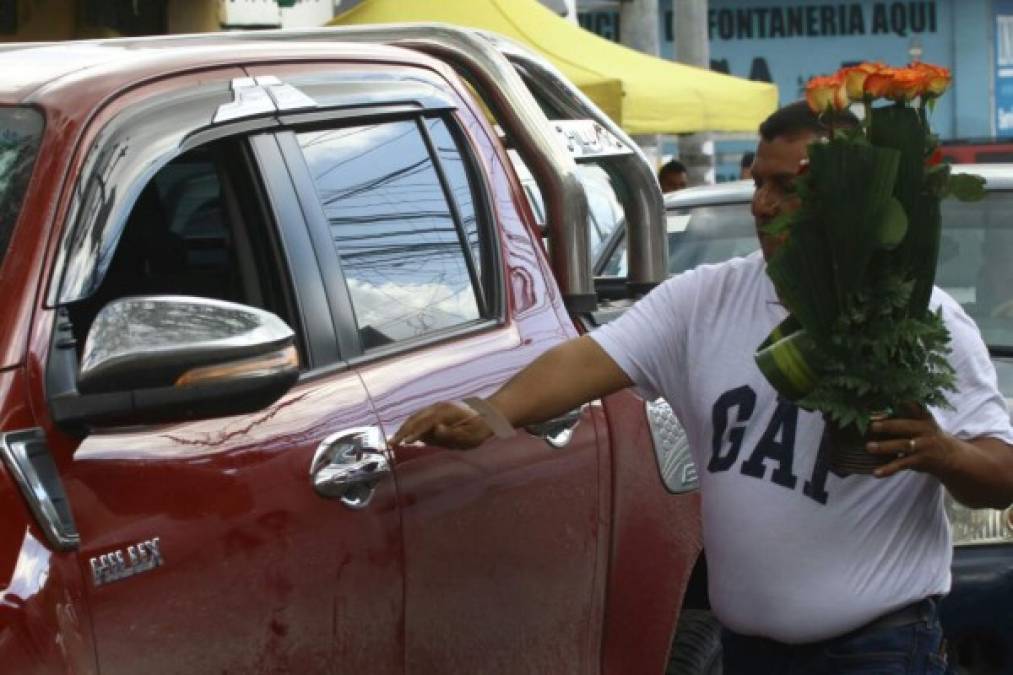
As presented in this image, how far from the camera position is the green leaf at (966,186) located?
3367 millimetres

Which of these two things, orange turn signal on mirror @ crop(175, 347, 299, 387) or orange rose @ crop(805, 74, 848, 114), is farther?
orange rose @ crop(805, 74, 848, 114)

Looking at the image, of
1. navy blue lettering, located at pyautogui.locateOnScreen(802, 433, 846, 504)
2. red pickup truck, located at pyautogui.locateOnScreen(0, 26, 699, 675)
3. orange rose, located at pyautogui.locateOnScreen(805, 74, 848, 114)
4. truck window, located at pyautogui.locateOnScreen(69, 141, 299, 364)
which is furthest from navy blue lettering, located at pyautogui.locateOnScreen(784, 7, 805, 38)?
orange rose, located at pyautogui.locateOnScreen(805, 74, 848, 114)

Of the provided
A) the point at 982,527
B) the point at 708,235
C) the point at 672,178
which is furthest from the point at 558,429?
the point at 672,178

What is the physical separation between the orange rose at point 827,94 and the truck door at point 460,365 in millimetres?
927

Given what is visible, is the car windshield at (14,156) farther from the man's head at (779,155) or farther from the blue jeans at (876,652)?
the blue jeans at (876,652)

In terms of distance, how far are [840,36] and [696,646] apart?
35538 mm

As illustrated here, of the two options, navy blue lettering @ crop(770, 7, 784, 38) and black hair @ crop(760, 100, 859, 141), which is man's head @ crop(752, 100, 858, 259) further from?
navy blue lettering @ crop(770, 7, 784, 38)

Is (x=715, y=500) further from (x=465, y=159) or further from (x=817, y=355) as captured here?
(x=465, y=159)

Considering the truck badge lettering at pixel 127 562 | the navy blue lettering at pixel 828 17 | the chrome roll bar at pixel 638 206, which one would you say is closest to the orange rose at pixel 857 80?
the truck badge lettering at pixel 127 562

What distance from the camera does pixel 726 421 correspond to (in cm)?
366

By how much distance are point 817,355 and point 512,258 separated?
1.23 meters

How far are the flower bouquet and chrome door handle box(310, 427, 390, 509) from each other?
689 mm

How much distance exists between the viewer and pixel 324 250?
3848 mm

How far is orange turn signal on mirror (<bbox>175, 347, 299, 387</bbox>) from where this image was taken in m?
3.06
